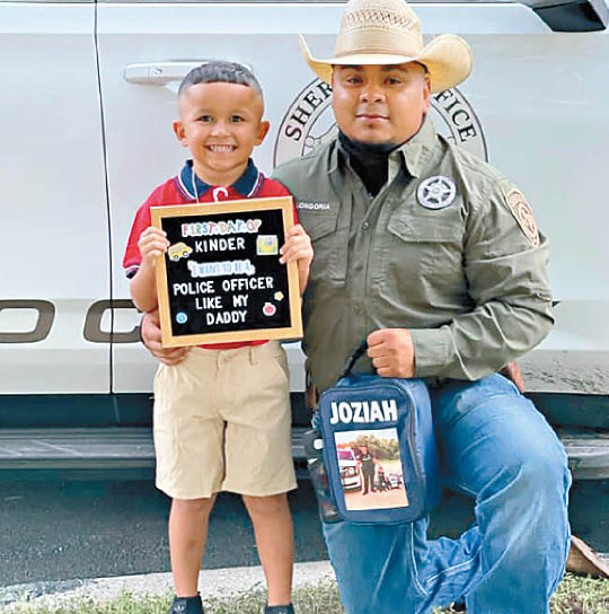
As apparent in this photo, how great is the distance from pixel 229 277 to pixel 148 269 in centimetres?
17

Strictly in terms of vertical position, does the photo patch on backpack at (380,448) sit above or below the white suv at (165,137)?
below

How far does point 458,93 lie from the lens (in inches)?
119

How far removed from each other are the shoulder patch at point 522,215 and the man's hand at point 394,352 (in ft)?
1.09

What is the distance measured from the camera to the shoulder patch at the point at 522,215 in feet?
7.79

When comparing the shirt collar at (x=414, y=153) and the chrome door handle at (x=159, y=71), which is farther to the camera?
the chrome door handle at (x=159, y=71)

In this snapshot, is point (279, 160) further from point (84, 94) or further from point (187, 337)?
point (187, 337)

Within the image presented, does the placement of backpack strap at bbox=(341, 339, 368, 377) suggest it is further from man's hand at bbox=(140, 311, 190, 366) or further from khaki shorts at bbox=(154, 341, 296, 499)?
man's hand at bbox=(140, 311, 190, 366)

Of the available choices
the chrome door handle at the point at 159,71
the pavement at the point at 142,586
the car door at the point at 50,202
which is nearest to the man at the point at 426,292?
the pavement at the point at 142,586

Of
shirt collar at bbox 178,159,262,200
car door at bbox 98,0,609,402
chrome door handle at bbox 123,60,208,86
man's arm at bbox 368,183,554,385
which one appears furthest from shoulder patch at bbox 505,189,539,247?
chrome door handle at bbox 123,60,208,86

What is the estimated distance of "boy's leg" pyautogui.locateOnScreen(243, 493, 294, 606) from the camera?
2.56 metres

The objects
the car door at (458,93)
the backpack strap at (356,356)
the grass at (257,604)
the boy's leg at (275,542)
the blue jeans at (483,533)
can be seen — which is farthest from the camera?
the car door at (458,93)

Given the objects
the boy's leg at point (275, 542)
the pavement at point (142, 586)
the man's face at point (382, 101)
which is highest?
the man's face at point (382, 101)

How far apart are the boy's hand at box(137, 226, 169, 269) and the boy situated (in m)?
0.03

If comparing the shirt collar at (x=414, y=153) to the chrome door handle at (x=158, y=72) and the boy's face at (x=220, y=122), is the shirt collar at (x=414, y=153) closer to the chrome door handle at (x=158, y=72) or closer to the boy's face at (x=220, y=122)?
the boy's face at (x=220, y=122)
